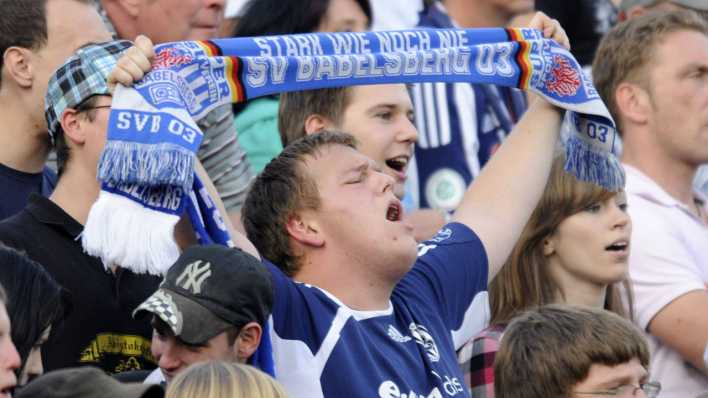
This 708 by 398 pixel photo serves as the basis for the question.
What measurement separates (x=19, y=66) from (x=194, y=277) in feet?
4.91

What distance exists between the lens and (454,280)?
4.84 metres

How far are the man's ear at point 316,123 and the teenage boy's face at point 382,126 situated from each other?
0.17 ft

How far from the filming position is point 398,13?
7.69 meters

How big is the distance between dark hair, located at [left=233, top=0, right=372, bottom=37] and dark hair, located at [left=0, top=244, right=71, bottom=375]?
9.38 ft

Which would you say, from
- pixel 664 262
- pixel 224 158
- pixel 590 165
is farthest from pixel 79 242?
pixel 664 262

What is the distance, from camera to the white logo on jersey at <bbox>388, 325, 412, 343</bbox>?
443 centimetres

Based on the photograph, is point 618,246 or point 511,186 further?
point 618,246

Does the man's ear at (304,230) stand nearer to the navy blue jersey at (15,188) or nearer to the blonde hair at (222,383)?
the navy blue jersey at (15,188)

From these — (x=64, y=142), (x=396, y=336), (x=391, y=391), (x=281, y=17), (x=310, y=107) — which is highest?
(x=281, y=17)

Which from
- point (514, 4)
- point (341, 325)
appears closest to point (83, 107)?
point (341, 325)

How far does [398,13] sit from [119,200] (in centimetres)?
391

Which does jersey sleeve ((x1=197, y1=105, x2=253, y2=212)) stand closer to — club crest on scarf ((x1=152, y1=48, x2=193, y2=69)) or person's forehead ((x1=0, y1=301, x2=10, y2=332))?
club crest on scarf ((x1=152, y1=48, x2=193, y2=69))

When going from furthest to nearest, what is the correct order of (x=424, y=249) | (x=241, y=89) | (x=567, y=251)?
1. (x=567, y=251)
2. (x=424, y=249)
3. (x=241, y=89)

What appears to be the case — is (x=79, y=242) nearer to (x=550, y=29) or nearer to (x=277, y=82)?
(x=277, y=82)
